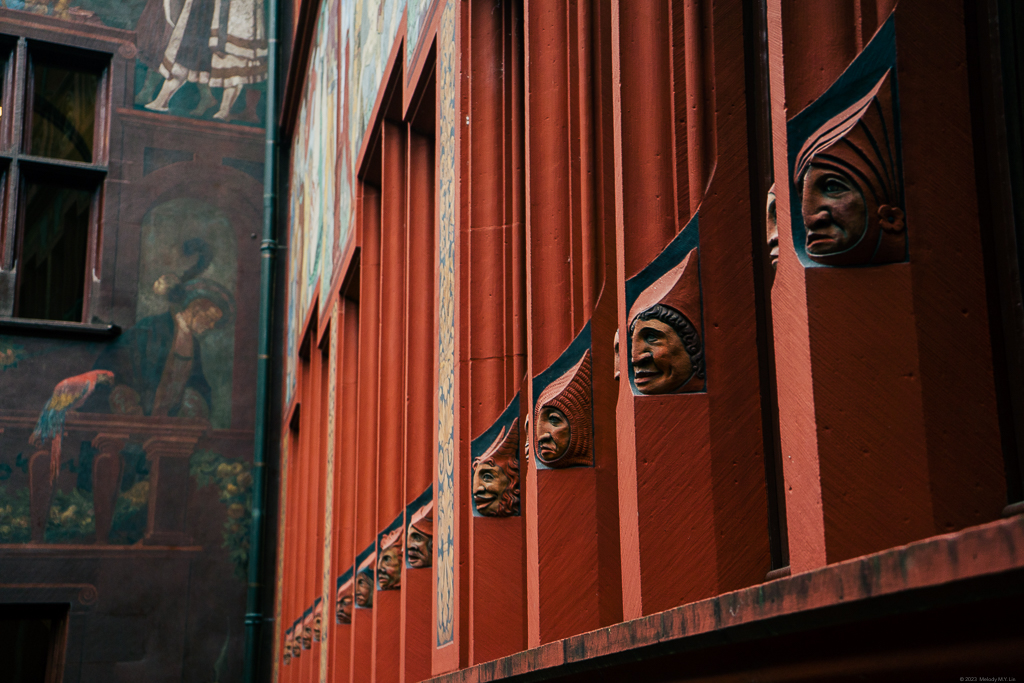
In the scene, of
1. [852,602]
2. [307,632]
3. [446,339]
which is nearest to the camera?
[852,602]

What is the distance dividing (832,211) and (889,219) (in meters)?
0.07

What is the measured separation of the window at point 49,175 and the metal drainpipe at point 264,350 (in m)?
1.56

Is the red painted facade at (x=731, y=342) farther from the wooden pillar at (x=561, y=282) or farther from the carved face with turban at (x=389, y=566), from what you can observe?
the carved face with turban at (x=389, y=566)

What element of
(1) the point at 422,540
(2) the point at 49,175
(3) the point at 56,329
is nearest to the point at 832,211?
(1) the point at 422,540

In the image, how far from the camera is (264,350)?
1172 cm

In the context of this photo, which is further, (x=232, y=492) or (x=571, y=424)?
(x=232, y=492)

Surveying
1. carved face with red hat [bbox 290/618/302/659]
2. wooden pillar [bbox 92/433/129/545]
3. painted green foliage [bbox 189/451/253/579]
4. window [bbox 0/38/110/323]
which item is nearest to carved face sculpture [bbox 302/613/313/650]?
carved face with red hat [bbox 290/618/302/659]

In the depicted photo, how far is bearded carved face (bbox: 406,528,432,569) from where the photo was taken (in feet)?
15.8

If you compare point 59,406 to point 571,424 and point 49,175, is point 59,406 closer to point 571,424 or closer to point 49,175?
point 49,175

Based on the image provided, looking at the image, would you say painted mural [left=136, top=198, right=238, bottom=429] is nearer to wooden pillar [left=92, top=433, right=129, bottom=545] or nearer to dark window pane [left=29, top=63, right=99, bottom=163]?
wooden pillar [left=92, top=433, right=129, bottom=545]

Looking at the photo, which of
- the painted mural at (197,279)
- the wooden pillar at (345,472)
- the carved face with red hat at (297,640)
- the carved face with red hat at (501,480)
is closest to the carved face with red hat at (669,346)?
the carved face with red hat at (501,480)

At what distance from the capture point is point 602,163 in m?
3.24

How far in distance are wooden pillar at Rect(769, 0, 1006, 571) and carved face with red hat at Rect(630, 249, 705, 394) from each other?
1.86ft

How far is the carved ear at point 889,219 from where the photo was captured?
5.28 feet
